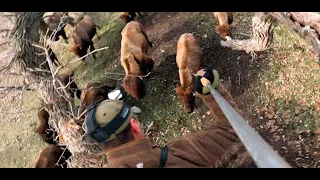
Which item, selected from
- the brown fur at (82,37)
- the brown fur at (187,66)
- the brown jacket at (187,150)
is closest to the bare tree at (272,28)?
the brown fur at (187,66)

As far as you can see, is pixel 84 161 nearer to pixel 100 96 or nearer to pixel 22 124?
pixel 100 96

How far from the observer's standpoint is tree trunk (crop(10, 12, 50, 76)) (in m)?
7.99

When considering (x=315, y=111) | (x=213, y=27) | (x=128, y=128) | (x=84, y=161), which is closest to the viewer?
(x=128, y=128)

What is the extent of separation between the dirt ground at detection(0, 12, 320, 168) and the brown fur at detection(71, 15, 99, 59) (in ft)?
1.24

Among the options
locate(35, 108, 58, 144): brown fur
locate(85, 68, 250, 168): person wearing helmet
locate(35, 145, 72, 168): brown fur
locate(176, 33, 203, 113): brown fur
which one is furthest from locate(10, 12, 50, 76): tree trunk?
locate(85, 68, 250, 168): person wearing helmet

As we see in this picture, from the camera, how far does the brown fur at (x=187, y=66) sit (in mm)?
8250

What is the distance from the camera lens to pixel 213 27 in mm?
10141

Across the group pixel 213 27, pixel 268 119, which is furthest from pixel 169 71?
pixel 268 119

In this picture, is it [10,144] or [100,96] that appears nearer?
[100,96]

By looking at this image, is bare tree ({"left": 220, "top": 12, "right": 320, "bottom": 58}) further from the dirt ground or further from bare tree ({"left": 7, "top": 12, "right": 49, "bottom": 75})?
bare tree ({"left": 7, "top": 12, "right": 49, "bottom": 75})

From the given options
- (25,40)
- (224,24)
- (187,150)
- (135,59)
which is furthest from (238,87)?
(187,150)

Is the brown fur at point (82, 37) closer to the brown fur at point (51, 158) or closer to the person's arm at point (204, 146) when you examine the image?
the brown fur at point (51, 158)

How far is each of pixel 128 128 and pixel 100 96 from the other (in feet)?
20.2

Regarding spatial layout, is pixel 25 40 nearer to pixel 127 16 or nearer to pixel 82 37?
pixel 82 37
